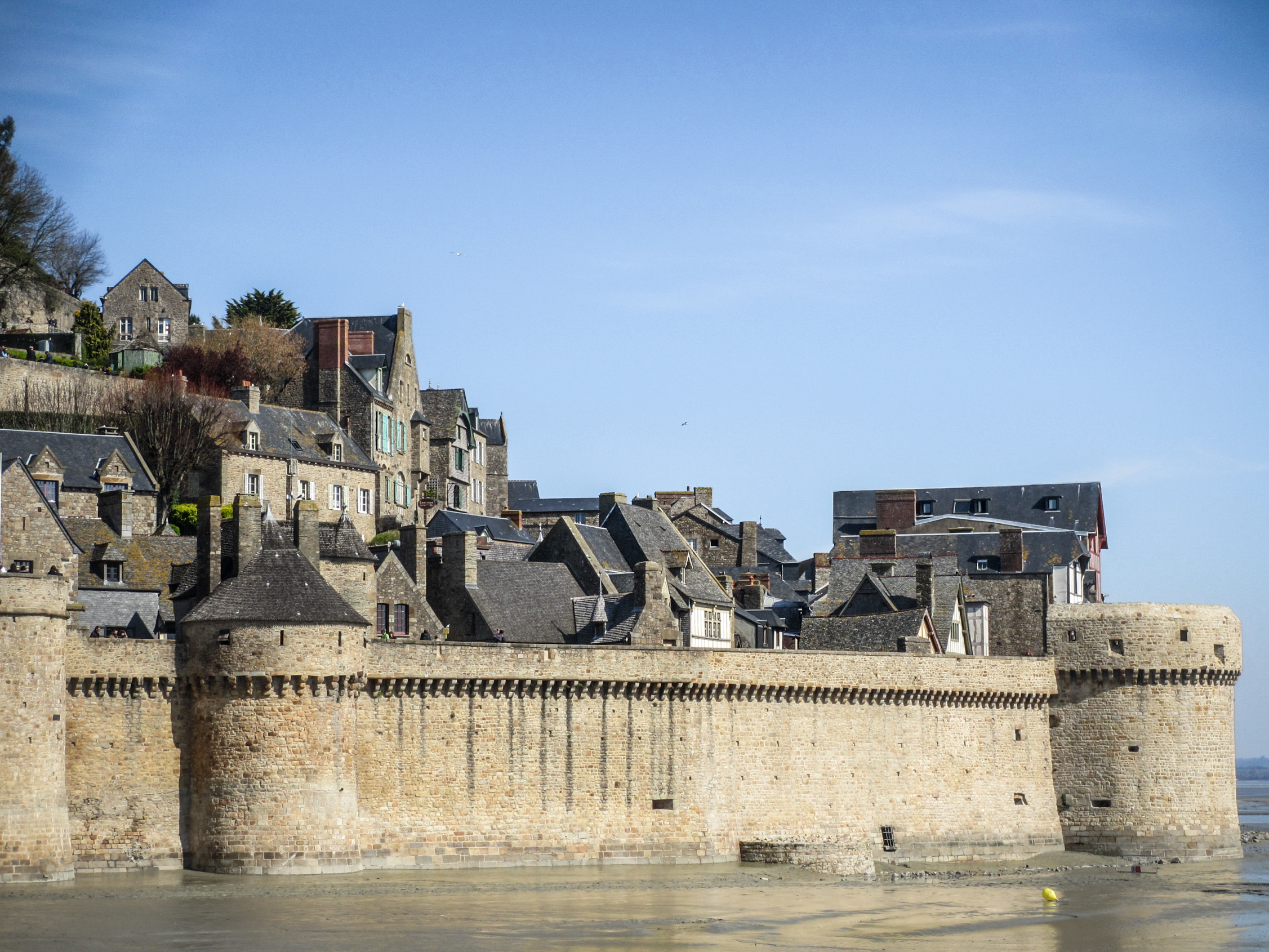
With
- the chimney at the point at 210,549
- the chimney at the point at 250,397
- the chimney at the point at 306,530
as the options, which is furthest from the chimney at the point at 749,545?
the chimney at the point at 210,549

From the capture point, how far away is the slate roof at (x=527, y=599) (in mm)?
46406

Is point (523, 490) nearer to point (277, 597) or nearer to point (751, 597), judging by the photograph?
point (751, 597)

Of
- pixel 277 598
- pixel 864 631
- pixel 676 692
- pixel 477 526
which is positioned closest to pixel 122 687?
pixel 277 598

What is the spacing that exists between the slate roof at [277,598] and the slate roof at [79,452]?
18876 mm

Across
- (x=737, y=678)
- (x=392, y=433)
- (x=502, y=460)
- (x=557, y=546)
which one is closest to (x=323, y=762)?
(x=737, y=678)

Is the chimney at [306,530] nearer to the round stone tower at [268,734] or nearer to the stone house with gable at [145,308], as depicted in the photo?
the round stone tower at [268,734]

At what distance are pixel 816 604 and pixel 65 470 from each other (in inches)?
858

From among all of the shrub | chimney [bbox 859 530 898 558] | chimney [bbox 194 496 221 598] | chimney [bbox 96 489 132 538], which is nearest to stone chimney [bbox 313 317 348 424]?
the shrub

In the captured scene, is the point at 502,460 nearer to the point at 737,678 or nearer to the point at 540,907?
the point at 737,678

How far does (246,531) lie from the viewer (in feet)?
123

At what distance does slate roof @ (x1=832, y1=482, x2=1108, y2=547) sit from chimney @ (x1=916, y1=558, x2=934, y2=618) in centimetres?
1995

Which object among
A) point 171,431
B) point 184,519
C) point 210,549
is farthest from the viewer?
point 171,431

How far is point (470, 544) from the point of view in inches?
1841

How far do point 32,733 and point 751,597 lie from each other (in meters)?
28.4
